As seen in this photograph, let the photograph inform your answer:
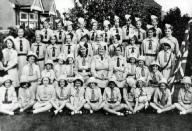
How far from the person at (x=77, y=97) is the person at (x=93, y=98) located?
119 mm

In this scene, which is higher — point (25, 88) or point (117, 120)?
point (25, 88)

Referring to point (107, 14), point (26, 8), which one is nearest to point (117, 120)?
point (107, 14)

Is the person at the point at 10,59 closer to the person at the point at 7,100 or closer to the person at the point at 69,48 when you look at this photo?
the person at the point at 7,100

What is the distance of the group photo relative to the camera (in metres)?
5.82

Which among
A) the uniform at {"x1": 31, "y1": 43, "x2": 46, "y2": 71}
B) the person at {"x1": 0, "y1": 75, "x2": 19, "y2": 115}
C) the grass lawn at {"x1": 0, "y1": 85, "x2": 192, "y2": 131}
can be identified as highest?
the uniform at {"x1": 31, "y1": 43, "x2": 46, "y2": 71}

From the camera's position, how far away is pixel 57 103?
20.6ft

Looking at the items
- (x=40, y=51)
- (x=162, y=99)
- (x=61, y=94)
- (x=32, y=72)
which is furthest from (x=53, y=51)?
(x=162, y=99)

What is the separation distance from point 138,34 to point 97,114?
328cm

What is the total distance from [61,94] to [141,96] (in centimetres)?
209

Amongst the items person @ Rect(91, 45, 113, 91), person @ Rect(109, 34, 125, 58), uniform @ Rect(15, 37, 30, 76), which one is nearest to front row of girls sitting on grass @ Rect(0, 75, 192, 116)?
person @ Rect(91, 45, 113, 91)

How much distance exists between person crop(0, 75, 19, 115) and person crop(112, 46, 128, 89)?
9.13ft

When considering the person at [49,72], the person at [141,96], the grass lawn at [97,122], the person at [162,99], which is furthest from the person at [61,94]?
the person at [162,99]

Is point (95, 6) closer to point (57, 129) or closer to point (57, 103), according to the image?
point (57, 103)

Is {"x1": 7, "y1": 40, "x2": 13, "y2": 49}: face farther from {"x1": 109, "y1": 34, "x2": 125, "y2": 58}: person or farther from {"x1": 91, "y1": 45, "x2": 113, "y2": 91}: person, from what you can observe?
{"x1": 109, "y1": 34, "x2": 125, "y2": 58}: person
